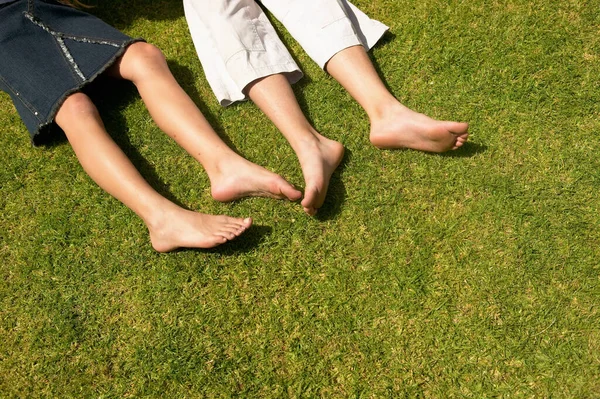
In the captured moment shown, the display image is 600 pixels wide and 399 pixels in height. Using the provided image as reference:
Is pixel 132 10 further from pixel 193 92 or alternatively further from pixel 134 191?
pixel 134 191

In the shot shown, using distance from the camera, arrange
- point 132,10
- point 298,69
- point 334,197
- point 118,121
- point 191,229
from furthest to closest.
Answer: point 132,10, point 118,121, point 298,69, point 334,197, point 191,229

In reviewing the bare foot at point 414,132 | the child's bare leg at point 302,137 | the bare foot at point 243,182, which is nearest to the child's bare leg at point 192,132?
the bare foot at point 243,182

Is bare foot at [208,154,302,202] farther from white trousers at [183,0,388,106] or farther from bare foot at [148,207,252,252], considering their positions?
white trousers at [183,0,388,106]

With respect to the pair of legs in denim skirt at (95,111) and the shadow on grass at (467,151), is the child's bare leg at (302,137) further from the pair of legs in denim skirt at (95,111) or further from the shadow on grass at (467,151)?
the shadow on grass at (467,151)

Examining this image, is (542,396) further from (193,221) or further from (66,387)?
(66,387)

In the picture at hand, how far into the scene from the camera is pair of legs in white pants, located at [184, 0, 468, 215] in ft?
8.23

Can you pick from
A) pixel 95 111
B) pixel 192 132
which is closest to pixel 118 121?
pixel 95 111

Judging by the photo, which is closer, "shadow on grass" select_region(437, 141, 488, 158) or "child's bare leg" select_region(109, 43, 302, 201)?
"child's bare leg" select_region(109, 43, 302, 201)

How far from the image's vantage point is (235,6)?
110 inches

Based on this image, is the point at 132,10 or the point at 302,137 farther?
the point at 132,10

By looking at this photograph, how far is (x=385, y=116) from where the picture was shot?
2586 mm

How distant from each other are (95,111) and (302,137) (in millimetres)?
1119

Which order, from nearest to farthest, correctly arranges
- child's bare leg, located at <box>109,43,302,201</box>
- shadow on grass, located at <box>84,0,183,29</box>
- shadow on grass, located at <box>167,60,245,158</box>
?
child's bare leg, located at <box>109,43,302,201</box>
shadow on grass, located at <box>167,60,245,158</box>
shadow on grass, located at <box>84,0,183,29</box>

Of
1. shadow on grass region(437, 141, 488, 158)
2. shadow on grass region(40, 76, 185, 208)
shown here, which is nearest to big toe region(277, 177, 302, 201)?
shadow on grass region(40, 76, 185, 208)
